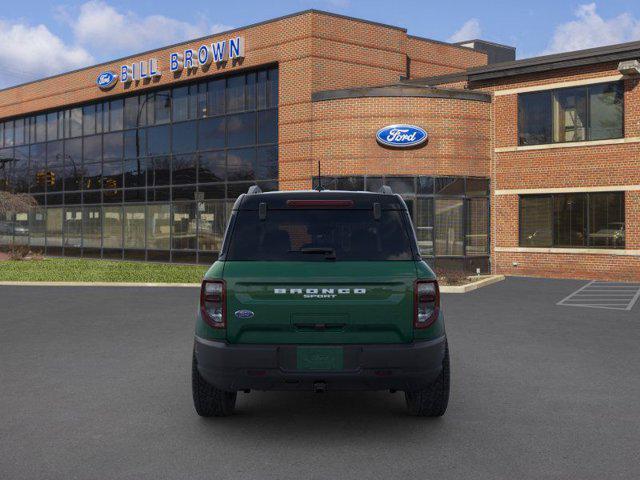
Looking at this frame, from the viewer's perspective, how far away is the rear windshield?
556 centimetres

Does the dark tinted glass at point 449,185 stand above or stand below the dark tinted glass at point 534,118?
below

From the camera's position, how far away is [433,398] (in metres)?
6.08

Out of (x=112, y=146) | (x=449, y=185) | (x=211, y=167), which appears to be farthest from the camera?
(x=112, y=146)

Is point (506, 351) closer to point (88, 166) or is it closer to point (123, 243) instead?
point (123, 243)

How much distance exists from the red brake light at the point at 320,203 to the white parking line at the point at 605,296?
11136 millimetres

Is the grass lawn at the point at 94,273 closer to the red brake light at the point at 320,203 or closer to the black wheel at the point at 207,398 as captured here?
the black wheel at the point at 207,398

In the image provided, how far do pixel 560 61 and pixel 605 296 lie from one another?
372 inches

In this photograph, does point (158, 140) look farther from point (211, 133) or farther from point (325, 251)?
point (325, 251)

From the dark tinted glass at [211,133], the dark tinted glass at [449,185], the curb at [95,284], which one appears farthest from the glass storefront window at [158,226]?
the dark tinted glass at [449,185]

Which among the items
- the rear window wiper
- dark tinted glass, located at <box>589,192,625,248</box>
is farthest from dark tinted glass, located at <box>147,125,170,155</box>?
the rear window wiper

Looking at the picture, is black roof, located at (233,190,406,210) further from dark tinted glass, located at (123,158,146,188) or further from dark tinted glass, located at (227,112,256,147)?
dark tinted glass, located at (123,158,146,188)

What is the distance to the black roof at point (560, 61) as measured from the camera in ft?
72.6

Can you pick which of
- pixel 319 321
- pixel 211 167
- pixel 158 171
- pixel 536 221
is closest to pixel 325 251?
pixel 319 321

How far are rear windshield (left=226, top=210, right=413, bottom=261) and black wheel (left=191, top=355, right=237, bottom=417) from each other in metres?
1.19
